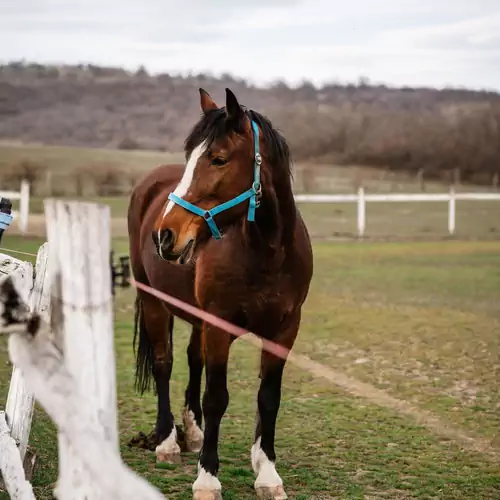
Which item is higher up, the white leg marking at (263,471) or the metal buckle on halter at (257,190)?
the metal buckle on halter at (257,190)

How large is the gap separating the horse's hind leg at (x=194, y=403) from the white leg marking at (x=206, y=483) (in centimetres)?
101

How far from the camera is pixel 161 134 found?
55125 mm

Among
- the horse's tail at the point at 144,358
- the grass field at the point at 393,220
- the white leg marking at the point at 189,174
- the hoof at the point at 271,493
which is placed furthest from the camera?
the grass field at the point at 393,220

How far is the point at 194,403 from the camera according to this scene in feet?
17.1

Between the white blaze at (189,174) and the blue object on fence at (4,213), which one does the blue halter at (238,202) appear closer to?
the white blaze at (189,174)

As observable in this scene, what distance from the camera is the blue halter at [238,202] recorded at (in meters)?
3.70

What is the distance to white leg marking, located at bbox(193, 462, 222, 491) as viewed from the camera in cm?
404

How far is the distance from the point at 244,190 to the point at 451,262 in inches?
538

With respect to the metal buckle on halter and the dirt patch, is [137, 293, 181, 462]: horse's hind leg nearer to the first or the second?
the dirt patch

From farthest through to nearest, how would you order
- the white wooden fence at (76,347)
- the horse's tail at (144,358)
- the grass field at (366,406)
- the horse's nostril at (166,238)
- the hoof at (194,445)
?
the horse's tail at (144,358) < the hoof at (194,445) < the grass field at (366,406) < the horse's nostril at (166,238) < the white wooden fence at (76,347)

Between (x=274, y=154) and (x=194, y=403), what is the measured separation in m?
2.03

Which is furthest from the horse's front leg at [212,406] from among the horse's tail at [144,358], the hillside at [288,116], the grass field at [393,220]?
the hillside at [288,116]

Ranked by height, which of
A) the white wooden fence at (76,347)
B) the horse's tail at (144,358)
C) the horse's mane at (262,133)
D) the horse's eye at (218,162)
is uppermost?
the horse's mane at (262,133)

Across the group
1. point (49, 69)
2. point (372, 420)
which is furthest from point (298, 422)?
point (49, 69)
